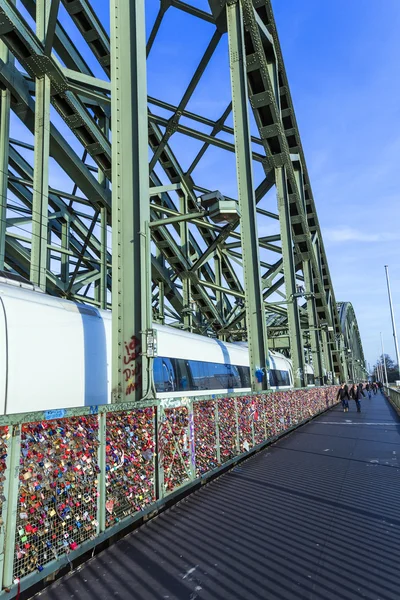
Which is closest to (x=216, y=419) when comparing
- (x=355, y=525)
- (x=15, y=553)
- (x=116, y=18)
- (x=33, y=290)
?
(x=355, y=525)

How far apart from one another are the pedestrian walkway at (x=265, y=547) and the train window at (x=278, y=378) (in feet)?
47.5

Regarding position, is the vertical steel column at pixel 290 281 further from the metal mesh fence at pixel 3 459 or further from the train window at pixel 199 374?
the metal mesh fence at pixel 3 459

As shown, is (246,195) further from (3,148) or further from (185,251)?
(185,251)

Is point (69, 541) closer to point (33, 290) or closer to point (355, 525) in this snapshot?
point (355, 525)

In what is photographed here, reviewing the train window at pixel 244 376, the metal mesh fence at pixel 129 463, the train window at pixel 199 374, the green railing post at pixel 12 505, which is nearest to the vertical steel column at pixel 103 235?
the train window at pixel 199 374

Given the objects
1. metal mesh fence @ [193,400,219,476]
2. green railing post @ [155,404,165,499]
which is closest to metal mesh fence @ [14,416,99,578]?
green railing post @ [155,404,165,499]

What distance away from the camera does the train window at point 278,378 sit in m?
21.8

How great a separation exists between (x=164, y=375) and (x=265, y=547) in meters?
7.26

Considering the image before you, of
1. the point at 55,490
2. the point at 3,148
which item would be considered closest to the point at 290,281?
the point at 3,148

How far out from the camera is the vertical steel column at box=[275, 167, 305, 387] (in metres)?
19.6

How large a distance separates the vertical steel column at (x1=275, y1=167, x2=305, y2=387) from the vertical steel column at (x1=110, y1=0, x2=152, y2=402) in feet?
42.8

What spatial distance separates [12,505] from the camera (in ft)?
10.2

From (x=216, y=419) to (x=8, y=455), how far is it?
476cm

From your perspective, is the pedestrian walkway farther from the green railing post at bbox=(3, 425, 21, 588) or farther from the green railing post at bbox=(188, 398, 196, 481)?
the green railing post at bbox=(3, 425, 21, 588)
